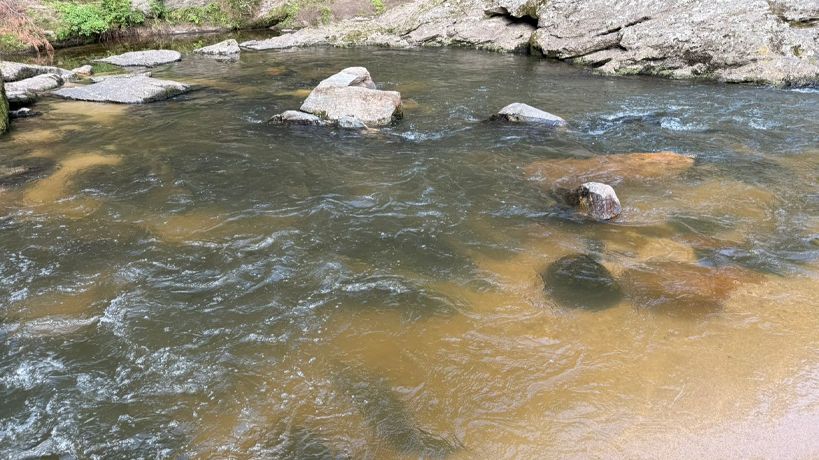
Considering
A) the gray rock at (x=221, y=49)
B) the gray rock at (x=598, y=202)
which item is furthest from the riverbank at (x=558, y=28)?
the gray rock at (x=598, y=202)

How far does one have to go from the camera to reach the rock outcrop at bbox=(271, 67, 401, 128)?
891 cm

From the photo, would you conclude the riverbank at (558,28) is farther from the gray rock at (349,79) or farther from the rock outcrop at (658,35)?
the gray rock at (349,79)

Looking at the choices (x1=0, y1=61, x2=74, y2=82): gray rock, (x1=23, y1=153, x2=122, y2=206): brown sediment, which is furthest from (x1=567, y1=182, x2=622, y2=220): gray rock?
(x1=0, y1=61, x2=74, y2=82): gray rock

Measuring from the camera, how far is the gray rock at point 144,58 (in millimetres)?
16281

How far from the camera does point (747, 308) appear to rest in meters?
3.95

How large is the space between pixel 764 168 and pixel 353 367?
6.19 metres

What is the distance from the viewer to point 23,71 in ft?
43.6

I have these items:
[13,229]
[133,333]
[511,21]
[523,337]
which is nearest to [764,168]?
[523,337]

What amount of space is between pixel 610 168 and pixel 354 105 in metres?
4.56

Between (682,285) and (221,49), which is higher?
(221,49)

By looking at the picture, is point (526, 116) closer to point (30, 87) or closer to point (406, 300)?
point (406, 300)

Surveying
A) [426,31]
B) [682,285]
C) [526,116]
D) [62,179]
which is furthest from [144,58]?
[682,285]

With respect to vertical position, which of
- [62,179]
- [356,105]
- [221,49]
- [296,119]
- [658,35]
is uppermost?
[221,49]

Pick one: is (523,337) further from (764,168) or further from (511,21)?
(511,21)
